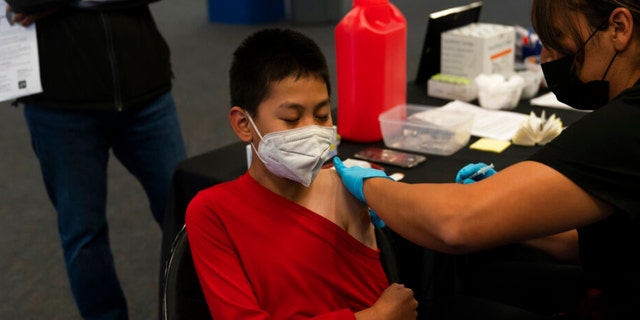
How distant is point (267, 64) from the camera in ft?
4.27

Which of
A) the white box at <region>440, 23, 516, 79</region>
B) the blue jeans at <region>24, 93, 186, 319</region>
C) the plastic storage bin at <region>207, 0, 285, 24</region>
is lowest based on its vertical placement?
the plastic storage bin at <region>207, 0, 285, 24</region>

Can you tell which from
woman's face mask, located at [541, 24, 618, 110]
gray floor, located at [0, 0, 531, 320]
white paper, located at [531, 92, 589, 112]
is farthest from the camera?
gray floor, located at [0, 0, 531, 320]

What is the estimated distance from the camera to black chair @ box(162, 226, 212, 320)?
1271 mm

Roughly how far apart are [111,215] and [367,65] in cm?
170

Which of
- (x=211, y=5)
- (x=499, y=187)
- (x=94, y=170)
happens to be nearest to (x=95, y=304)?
(x=94, y=170)

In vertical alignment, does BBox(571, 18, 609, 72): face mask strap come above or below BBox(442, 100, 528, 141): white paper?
above

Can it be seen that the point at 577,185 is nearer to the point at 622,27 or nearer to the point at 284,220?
the point at 622,27

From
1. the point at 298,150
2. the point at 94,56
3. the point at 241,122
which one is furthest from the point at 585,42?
the point at 94,56

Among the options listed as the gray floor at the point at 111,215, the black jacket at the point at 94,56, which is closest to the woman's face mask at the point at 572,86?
the black jacket at the point at 94,56

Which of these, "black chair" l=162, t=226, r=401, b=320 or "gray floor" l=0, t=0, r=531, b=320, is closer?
"black chair" l=162, t=226, r=401, b=320

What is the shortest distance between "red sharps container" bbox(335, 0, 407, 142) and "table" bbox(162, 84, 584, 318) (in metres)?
0.07

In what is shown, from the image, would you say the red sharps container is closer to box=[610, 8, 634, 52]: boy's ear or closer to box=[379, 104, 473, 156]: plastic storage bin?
box=[379, 104, 473, 156]: plastic storage bin

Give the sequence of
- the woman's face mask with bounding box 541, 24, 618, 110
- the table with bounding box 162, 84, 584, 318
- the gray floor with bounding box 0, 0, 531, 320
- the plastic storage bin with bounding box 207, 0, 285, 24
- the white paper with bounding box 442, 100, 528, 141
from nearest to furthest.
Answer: the woman's face mask with bounding box 541, 24, 618, 110, the table with bounding box 162, 84, 584, 318, the white paper with bounding box 442, 100, 528, 141, the gray floor with bounding box 0, 0, 531, 320, the plastic storage bin with bounding box 207, 0, 285, 24

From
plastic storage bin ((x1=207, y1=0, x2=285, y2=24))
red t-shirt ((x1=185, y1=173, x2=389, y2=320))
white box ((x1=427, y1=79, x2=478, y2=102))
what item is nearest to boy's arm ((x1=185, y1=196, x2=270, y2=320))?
red t-shirt ((x1=185, y1=173, x2=389, y2=320))
